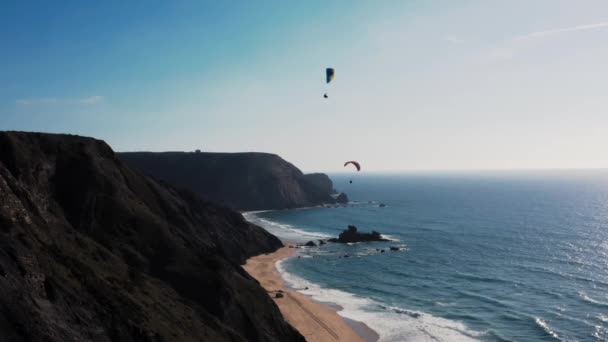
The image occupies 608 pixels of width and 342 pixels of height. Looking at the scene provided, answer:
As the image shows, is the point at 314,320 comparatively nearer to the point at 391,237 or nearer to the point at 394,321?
the point at 394,321

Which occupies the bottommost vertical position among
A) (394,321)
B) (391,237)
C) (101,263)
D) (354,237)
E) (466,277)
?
(394,321)

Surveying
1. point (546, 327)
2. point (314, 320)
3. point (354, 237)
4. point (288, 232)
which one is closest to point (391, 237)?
point (354, 237)

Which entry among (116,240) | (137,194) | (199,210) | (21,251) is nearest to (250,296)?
(116,240)

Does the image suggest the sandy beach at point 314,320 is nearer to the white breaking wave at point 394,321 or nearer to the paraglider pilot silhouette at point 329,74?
the white breaking wave at point 394,321

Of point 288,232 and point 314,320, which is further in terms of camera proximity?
point 288,232

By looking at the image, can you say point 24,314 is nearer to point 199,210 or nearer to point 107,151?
point 107,151

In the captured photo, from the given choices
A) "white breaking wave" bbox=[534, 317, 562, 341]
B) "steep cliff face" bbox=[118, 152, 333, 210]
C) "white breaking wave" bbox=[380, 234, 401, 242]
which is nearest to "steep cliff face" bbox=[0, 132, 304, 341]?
"white breaking wave" bbox=[534, 317, 562, 341]
